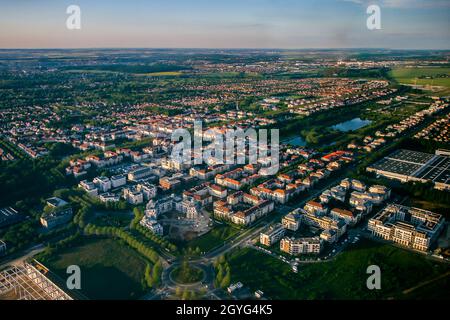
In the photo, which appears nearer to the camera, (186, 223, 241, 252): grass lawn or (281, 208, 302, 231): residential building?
(186, 223, 241, 252): grass lawn

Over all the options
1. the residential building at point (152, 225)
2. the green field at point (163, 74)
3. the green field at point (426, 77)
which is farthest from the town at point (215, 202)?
the green field at point (163, 74)

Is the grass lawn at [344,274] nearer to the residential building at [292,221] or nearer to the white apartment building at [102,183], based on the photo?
the residential building at [292,221]

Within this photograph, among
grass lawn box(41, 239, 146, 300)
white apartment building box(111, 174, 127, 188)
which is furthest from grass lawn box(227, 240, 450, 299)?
white apartment building box(111, 174, 127, 188)

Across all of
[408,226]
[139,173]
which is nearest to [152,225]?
[139,173]

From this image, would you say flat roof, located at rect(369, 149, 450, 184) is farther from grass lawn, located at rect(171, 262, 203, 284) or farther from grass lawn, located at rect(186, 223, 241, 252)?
grass lawn, located at rect(171, 262, 203, 284)

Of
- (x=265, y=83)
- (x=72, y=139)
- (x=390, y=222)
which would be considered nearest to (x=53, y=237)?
(x=390, y=222)

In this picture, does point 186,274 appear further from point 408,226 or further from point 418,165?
point 418,165

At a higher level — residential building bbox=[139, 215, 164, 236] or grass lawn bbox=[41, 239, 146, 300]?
residential building bbox=[139, 215, 164, 236]

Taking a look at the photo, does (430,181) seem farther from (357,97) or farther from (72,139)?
(357,97)
